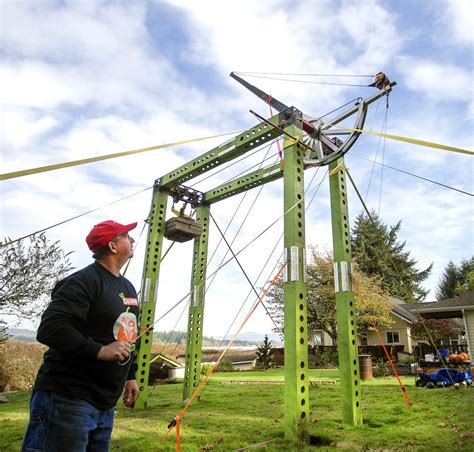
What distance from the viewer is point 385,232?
144 feet

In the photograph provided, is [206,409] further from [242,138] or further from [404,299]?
[404,299]

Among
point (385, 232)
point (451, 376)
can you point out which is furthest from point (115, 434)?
point (385, 232)

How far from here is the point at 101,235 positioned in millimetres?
2311

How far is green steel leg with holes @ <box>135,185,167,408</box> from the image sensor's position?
712cm

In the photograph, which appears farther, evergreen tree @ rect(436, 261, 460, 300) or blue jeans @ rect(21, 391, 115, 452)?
evergreen tree @ rect(436, 261, 460, 300)

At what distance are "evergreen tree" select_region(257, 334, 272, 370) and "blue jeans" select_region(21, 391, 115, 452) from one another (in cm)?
2151

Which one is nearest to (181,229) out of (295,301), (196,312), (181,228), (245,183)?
(181,228)

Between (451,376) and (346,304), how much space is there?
5834mm

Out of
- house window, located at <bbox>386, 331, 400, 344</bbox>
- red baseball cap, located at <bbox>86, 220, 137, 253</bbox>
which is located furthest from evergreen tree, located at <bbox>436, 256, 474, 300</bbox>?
red baseball cap, located at <bbox>86, 220, 137, 253</bbox>

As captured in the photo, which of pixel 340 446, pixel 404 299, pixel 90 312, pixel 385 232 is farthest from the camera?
pixel 385 232

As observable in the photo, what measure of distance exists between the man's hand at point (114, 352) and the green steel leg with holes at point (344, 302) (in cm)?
410

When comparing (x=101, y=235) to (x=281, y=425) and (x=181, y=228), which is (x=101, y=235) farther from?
(x=181, y=228)

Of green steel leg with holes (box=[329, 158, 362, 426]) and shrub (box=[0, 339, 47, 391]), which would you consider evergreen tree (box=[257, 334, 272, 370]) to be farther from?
green steel leg with holes (box=[329, 158, 362, 426])

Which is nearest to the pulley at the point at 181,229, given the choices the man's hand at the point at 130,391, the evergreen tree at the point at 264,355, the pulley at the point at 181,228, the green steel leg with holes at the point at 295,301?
the pulley at the point at 181,228
